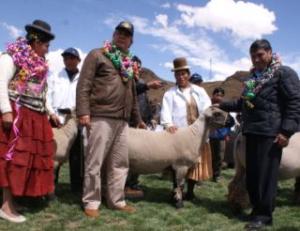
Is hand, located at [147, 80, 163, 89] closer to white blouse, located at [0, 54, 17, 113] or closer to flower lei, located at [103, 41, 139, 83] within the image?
→ flower lei, located at [103, 41, 139, 83]

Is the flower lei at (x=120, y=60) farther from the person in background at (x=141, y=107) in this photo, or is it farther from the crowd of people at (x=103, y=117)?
the person in background at (x=141, y=107)

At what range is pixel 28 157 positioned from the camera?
586 cm

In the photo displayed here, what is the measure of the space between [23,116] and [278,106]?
3150 millimetres

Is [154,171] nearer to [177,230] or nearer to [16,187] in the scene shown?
[177,230]

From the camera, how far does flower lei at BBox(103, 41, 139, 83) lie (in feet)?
20.2

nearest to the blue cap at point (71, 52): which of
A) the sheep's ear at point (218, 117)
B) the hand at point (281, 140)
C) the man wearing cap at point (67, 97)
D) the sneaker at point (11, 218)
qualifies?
the man wearing cap at point (67, 97)

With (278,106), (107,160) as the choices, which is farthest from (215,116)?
(107,160)

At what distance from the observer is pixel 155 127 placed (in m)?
9.64

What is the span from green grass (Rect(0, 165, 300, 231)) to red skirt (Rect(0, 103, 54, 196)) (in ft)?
1.30

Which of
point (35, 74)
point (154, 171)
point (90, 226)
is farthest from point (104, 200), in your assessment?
point (35, 74)

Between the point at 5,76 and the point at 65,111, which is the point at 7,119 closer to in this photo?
the point at 5,76

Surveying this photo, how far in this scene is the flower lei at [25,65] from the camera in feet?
18.7

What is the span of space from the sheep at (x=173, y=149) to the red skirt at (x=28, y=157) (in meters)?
1.35

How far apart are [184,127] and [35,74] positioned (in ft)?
8.28
